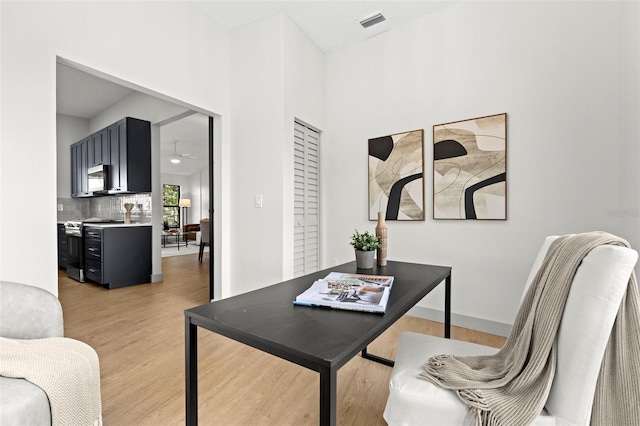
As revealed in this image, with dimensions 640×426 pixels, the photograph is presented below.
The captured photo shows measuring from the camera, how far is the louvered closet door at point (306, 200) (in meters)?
3.02

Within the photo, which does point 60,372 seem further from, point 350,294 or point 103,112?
point 103,112

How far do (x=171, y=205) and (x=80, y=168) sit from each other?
5809 millimetres

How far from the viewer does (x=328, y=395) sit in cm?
72

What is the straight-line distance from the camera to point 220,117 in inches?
120

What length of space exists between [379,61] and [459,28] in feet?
2.39

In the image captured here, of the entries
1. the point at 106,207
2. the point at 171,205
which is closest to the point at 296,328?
the point at 106,207

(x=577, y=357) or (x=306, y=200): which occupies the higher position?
(x=306, y=200)

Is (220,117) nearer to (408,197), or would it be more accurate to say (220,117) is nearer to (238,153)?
(238,153)


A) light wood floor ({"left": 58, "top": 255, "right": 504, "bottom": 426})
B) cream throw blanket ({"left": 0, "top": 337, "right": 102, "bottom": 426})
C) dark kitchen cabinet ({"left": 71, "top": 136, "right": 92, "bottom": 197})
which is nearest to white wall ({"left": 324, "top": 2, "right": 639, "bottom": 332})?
light wood floor ({"left": 58, "top": 255, "right": 504, "bottom": 426})

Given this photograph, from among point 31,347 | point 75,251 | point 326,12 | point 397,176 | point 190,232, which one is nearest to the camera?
point 31,347

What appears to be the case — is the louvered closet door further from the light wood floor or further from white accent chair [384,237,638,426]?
white accent chair [384,237,638,426]

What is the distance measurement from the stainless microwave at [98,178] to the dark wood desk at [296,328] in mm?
4324

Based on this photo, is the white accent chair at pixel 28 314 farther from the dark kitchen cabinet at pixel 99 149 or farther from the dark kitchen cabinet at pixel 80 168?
the dark kitchen cabinet at pixel 80 168

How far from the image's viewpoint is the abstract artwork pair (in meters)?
2.43
